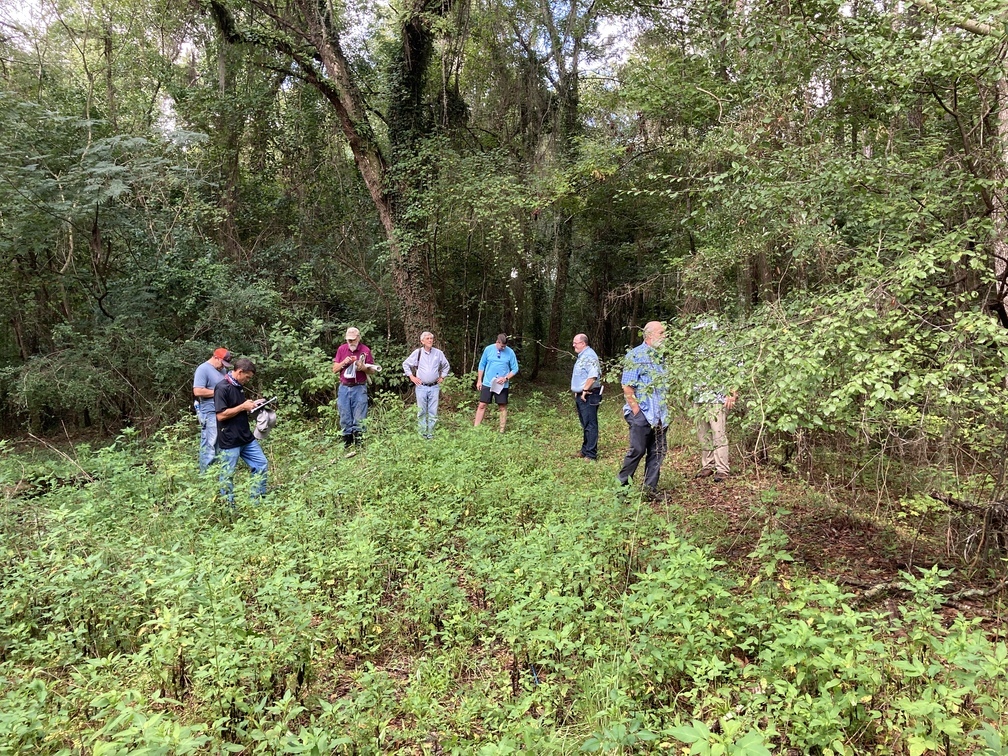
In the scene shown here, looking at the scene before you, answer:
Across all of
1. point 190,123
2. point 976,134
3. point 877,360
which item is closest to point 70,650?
point 877,360

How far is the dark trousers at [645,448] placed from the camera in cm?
561

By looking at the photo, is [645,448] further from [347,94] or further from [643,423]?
[347,94]

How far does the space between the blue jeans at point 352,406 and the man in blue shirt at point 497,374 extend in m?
1.91

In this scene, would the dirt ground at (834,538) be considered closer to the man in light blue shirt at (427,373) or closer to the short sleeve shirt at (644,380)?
the short sleeve shirt at (644,380)

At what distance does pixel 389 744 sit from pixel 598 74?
717 inches

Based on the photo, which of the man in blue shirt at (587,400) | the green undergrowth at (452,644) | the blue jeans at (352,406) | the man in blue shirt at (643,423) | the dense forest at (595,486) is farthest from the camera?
the blue jeans at (352,406)

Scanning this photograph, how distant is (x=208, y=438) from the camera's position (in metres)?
6.61

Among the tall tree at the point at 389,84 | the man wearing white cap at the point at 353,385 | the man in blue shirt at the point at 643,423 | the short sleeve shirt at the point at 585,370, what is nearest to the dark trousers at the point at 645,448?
the man in blue shirt at the point at 643,423

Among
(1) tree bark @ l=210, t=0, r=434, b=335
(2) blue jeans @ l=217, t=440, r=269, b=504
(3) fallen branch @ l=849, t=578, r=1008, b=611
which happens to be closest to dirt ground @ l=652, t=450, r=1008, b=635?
(3) fallen branch @ l=849, t=578, r=1008, b=611

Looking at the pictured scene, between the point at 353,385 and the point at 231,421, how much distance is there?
7.60 feet

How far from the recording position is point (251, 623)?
337 cm

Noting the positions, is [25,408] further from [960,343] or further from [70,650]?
[960,343]

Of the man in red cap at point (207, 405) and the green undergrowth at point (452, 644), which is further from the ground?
the man in red cap at point (207, 405)

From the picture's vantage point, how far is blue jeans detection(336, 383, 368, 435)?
319 inches
